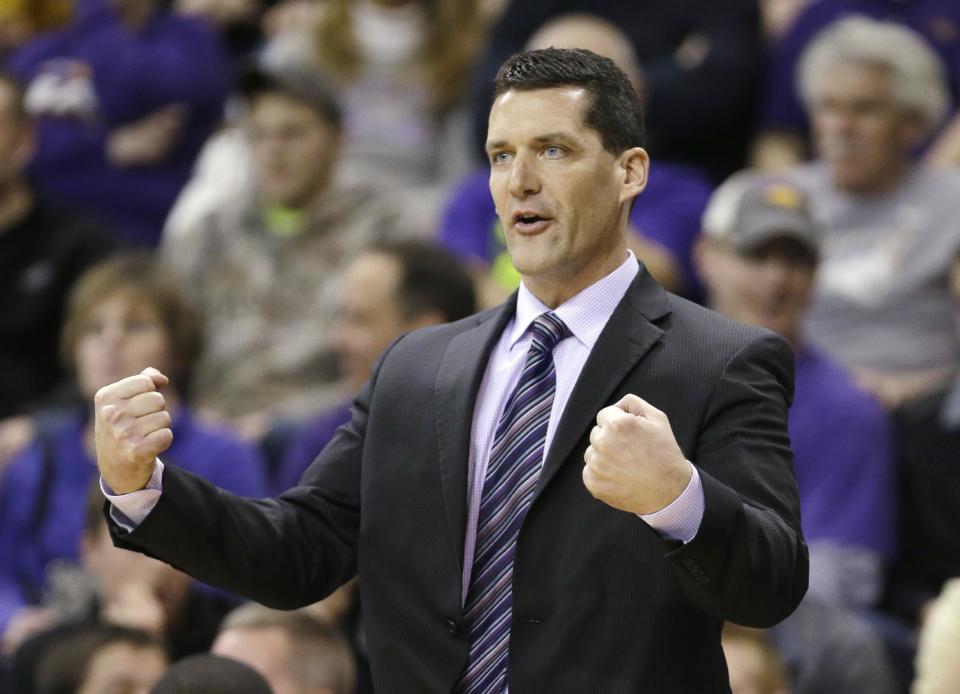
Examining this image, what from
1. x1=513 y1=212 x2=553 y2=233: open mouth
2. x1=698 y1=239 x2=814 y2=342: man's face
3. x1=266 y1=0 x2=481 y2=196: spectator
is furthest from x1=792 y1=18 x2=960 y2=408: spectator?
x1=513 y1=212 x2=553 y2=233: open mouth

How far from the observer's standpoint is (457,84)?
6.93 metres

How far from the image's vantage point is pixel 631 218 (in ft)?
19.0

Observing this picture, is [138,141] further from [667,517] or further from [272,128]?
[667,517]

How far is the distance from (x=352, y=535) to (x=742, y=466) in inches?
25.3

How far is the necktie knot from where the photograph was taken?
2479 mm

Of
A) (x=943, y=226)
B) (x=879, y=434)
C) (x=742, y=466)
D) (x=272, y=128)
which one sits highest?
(x=742, y=466)

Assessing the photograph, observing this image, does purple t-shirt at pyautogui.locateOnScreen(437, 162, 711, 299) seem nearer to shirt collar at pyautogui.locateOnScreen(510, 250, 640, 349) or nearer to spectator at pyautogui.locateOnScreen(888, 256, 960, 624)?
spectator at pyautogui.locateOnScreen(888, 256, 960, 624)

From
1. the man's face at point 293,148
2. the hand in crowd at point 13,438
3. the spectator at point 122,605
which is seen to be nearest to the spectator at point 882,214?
the man's face at point 293,148

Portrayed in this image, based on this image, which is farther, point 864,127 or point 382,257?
point 864,127

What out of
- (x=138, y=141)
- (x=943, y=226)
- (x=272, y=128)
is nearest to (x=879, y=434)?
(x=943, y=226)

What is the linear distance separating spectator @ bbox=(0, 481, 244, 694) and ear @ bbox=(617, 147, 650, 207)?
223 centimetres

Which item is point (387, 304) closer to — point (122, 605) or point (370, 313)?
point (370, 313)

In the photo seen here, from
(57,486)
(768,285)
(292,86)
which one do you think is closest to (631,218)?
(768,285)

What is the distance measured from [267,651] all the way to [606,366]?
1.70m
